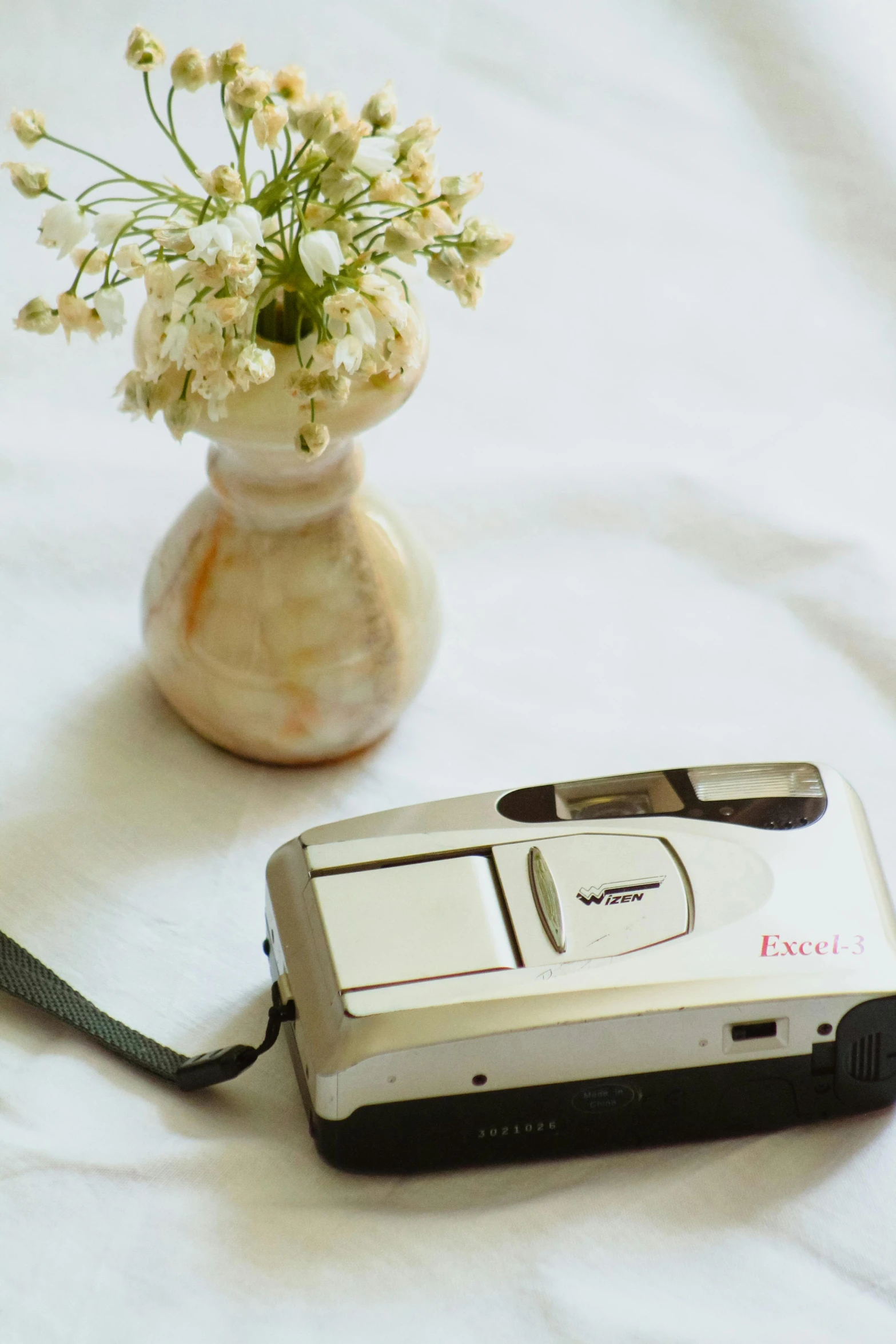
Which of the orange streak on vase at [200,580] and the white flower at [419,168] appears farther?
the orange streak on vase at [200,580]

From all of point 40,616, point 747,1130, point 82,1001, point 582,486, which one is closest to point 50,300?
point 40,616

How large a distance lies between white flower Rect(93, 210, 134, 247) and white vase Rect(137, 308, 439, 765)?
11 cm

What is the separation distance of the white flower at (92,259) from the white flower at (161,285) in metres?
0.02

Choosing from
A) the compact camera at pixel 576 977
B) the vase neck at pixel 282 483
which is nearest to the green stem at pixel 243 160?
the vase neck at pixel 282 483

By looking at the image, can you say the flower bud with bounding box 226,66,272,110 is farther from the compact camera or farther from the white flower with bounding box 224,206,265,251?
the compact camera

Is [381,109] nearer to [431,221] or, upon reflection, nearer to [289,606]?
[431,221]

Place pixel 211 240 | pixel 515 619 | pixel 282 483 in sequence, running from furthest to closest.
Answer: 1. pixel 515 619
2. pixel 282 483
3. pixel 211 240

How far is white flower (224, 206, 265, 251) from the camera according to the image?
0.45 metres

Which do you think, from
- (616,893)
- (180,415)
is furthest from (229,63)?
(616,893)

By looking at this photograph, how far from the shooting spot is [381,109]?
0.49 m

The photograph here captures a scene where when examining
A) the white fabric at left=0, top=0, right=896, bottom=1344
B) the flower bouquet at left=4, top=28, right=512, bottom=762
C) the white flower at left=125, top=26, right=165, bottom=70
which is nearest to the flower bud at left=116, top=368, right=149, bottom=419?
the flower bouquet at left=4, top=28, right=512, bottom=762

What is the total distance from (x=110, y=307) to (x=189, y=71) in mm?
85

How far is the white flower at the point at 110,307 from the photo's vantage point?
18.6 inches

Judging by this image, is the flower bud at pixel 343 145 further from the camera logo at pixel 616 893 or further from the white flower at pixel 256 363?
the camera logo at pixel 616 893
